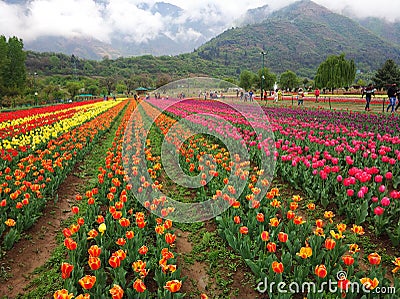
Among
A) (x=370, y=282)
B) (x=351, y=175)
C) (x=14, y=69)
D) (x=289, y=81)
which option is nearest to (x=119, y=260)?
(x=370, y=282)

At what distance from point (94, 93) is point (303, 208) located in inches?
3391

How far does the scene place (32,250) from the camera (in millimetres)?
4484

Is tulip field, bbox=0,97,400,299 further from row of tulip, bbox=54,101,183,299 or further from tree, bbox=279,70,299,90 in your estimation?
tree, bbox=279,70,299,90

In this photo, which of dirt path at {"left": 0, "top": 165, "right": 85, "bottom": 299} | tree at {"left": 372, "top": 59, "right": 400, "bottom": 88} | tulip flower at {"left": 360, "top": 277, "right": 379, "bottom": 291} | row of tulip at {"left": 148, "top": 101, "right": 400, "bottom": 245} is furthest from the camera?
tree at {"left": 372, "top": 59, "right": 400, "bottom": 88}

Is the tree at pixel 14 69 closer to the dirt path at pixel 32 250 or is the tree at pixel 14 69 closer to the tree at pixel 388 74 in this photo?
the dirt path at pixel 32 250

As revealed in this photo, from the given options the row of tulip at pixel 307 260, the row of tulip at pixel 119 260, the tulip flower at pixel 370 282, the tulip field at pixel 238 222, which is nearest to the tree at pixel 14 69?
the tulip field at pixel 238 222

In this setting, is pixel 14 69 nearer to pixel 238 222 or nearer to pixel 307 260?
pixel 238 222

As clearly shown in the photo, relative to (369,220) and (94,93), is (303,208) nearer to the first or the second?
(369,220)

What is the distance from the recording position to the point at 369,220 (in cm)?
445

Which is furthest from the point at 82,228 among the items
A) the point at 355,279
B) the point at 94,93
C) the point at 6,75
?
the point at 94,93

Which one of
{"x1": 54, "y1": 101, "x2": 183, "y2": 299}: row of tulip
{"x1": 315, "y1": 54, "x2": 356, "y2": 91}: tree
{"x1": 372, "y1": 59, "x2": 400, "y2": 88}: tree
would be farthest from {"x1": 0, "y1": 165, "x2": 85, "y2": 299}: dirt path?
{"x1": 372, "y1": 59, "x2": 400, "y2": 88}: tree

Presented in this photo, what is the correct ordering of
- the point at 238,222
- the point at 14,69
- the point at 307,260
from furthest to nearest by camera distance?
the point at 14,69 < the point at 238,222 < the point at 307,260

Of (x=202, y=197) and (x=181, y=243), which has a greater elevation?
(x=202, y=197)

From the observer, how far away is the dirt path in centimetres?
378
